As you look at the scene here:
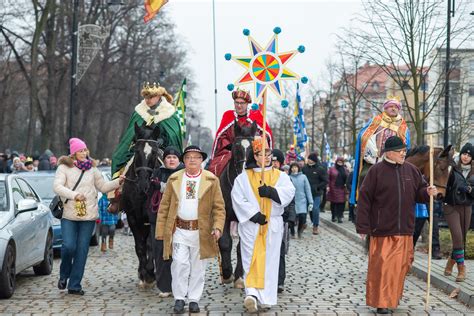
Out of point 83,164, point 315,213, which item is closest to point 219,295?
point 83,164

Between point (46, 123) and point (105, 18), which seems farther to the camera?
point (105, 18)

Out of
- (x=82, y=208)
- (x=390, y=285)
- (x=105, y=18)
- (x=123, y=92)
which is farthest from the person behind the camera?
(x=123, y=92)

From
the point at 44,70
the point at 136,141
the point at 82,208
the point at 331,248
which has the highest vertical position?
the point at 44,70

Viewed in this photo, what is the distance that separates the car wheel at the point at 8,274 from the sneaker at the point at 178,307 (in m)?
2.20

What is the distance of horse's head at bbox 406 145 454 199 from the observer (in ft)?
36.1

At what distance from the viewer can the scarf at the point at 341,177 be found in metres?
23.6

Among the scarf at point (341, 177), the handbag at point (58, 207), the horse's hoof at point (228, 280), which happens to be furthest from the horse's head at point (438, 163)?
the scarf at point (341, 177)

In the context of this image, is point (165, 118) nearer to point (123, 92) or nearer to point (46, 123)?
point (46, 123)

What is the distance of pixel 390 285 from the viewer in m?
9.04

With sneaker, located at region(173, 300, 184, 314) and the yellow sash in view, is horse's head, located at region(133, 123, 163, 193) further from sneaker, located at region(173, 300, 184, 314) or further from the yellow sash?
sneaker, located at region(173, 300, 184, 314)

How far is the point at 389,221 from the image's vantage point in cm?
915

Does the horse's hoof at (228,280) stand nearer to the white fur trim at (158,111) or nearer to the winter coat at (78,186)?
the winter coat at (78,186)

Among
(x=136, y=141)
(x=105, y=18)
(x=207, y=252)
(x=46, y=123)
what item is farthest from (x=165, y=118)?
(x=105, y=18)

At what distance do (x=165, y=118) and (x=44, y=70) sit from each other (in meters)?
37.6
